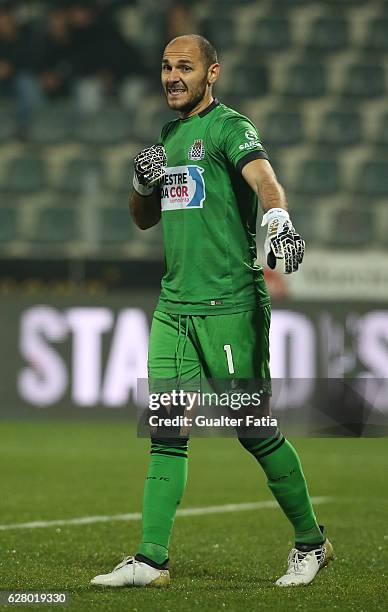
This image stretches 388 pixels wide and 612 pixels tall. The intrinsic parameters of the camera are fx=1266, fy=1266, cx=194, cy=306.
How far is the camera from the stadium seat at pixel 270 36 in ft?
60.1

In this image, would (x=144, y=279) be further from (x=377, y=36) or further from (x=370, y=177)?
(x=377, y=36)

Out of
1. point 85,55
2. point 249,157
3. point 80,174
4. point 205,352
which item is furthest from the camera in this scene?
point 85,55

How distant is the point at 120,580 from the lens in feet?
14.5

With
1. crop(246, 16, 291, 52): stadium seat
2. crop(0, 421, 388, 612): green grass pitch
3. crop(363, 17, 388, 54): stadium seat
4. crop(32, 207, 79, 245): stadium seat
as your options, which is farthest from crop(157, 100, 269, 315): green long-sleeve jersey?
crop(363, 17, 388, 54): stadium seat

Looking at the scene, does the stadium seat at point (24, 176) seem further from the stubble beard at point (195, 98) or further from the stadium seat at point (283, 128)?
the stubble beard at point (195, 98)

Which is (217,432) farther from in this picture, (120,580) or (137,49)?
(137,49)

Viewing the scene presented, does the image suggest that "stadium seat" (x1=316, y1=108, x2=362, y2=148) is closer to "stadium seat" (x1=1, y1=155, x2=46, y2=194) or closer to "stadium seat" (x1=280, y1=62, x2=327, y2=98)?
"stadium seat" (x1=280, y1=62, x2=327, y2=98)

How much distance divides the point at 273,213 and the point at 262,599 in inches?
50.5

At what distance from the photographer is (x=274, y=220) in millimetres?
4191

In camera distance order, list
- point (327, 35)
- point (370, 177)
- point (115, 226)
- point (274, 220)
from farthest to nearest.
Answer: point (327, 35) → point (370, 177) → point (115, 226) → point (274, 220)

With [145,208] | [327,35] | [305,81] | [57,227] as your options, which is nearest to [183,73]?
[145,208]

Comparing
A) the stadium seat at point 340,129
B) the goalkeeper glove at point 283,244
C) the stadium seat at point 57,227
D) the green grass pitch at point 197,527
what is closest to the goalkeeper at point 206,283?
the green grass pitch at point 197,527

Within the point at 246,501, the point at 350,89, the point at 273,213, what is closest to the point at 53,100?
the point at 350,89

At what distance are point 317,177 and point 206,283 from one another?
12.4 meters
